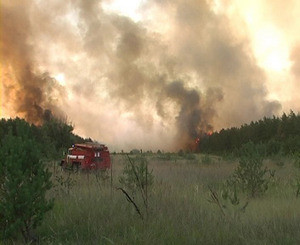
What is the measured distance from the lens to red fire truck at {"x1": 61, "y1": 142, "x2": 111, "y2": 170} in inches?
562

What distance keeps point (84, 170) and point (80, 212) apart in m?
8.20

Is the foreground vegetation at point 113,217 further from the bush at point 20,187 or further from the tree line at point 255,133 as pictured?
the tree line at point 255,133

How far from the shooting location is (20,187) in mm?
4715

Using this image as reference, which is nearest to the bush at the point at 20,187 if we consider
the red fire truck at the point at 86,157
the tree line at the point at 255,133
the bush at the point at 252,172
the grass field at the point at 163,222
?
the grass field at the point at 163,222

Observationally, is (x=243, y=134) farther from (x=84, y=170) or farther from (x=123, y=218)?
(x=123, y=218)

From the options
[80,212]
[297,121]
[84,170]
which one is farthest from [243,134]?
[80,212]

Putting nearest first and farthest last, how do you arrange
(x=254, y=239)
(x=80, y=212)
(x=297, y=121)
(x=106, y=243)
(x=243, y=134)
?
(x=106, y=243), (x=254, y=239), (x=80, y=212), (x=297, y=121), (x=243, y=134)

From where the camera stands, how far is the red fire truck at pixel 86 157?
14.3m

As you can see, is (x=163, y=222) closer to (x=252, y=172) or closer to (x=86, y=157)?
(x=252, y=172)

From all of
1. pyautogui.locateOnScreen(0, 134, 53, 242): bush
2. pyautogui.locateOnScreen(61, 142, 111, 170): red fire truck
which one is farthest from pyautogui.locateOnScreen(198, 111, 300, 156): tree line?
pyautogui.locateOnScreen(0, 134, 53, 242): bush

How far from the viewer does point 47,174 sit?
4938mm

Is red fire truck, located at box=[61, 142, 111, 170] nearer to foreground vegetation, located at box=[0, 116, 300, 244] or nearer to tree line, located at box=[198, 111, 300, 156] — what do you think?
foreground vegetation, located at box=[0, 116, 300, 244]

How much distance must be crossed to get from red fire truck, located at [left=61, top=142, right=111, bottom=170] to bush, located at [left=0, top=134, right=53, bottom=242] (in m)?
9.17

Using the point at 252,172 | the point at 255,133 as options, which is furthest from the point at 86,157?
the point at 255,133
